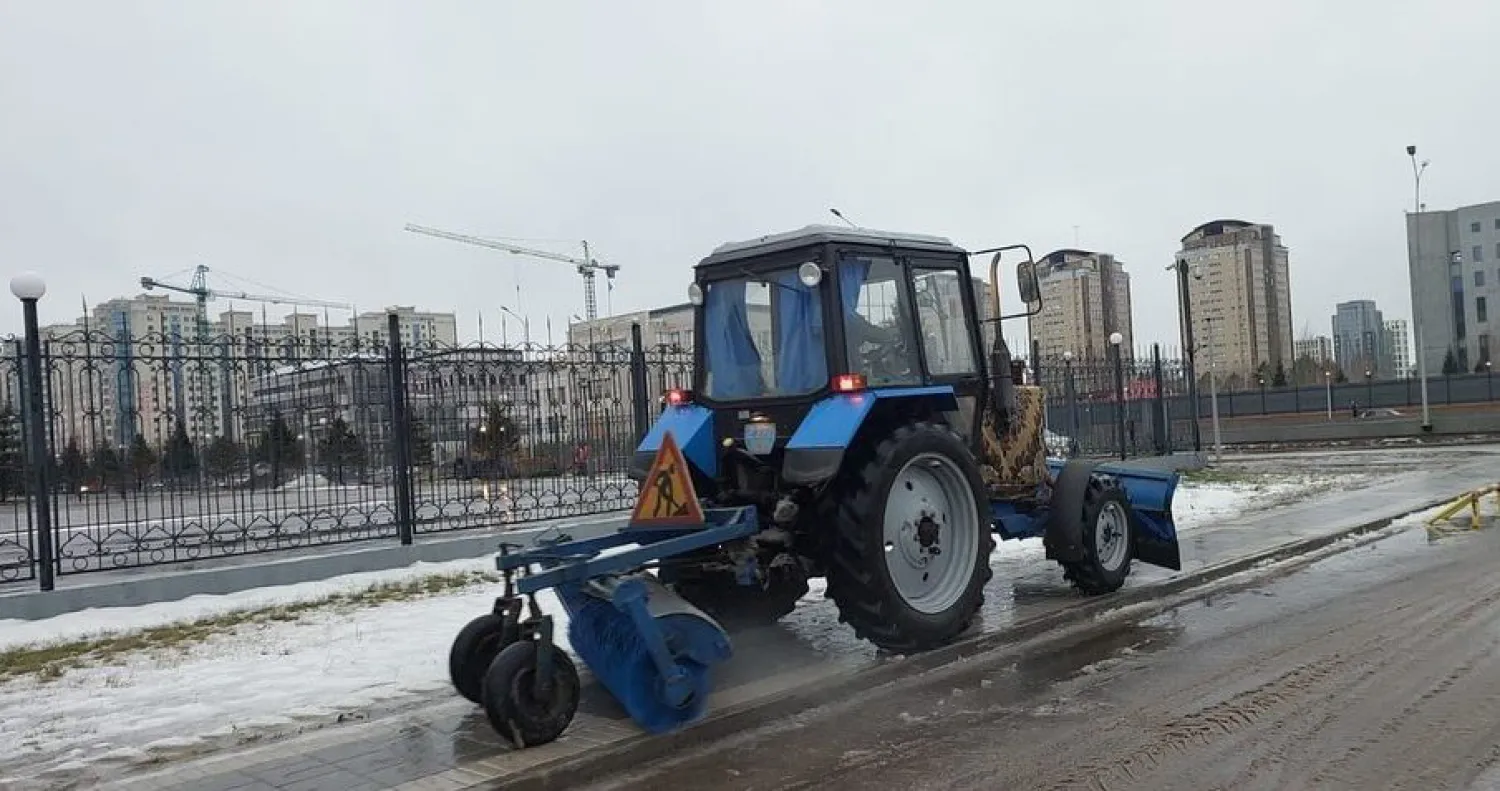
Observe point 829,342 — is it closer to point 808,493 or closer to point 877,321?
point 877,321

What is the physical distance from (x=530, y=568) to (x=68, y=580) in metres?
6.82

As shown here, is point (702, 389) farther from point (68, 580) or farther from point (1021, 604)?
point (68, 580)

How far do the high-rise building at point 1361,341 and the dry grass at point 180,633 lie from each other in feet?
221

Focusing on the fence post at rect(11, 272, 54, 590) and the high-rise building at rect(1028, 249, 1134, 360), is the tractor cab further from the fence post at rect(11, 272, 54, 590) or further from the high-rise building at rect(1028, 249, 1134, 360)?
the high-rise building at rect(1028, 249, 1134, 360)

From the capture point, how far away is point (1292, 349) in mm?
69500

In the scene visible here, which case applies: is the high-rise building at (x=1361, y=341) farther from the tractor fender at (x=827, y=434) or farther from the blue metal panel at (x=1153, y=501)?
the tractor fender at (x=827, y=434)

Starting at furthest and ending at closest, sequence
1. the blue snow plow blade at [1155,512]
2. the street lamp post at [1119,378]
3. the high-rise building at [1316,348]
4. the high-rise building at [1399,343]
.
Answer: the high-rise building at [1399,343] → the high-rise building at [1316,348] → the street lamp post at [1119,378] → the blue snow plow blade at [1155,512]

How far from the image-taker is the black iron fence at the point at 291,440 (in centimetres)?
1013

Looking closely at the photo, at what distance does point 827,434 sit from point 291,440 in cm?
825

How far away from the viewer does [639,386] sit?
1358 cm

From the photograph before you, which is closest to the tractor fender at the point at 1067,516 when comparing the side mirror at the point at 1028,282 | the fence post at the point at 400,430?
the side mirror at the point at 1028,282

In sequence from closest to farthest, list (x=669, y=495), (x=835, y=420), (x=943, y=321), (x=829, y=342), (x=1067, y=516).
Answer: (x=669, y=495), (x=835, y=420), (x=829, y=342), (x=943, y=321), (x=1067, y=516)

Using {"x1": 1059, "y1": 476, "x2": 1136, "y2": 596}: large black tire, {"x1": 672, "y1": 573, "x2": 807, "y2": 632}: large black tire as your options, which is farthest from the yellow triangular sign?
{"x1": 1059, "y1": 476, "x2": 1136, "y2": 596}: large black tire

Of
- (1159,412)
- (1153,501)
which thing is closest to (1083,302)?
(1159,412)
